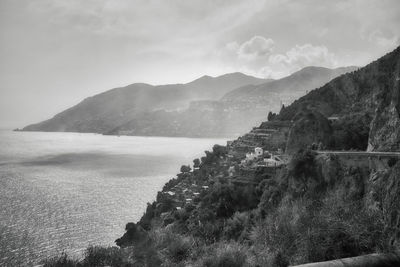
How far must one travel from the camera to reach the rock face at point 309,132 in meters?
32.8

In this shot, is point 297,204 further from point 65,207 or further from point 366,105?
point 366,105

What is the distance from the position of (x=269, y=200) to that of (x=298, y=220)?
14.8 metres

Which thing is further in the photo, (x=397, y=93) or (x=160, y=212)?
(x=160, y=212)

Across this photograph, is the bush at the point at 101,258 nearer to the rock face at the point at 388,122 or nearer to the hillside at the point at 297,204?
the hillside at the point at 297,204

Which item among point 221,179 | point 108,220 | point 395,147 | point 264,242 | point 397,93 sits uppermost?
point 397,93

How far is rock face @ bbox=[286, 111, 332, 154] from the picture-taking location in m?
32.8

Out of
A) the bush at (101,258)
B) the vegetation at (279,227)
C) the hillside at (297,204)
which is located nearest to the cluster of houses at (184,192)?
the hillside at (297,204)

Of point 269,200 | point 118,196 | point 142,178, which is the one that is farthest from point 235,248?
point 142,178

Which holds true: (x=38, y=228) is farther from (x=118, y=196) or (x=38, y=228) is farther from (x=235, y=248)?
(x=235, y=248)

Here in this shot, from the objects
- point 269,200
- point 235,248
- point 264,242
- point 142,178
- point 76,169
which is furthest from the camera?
point 76,169

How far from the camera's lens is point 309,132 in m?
33.5

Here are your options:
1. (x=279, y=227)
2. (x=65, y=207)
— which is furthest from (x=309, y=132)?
(x=65, y=207)

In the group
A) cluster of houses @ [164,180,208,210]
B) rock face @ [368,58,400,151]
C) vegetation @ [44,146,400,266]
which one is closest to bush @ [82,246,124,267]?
vegetation @ [44,146,400,266]

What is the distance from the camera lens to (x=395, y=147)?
59.4 ft
